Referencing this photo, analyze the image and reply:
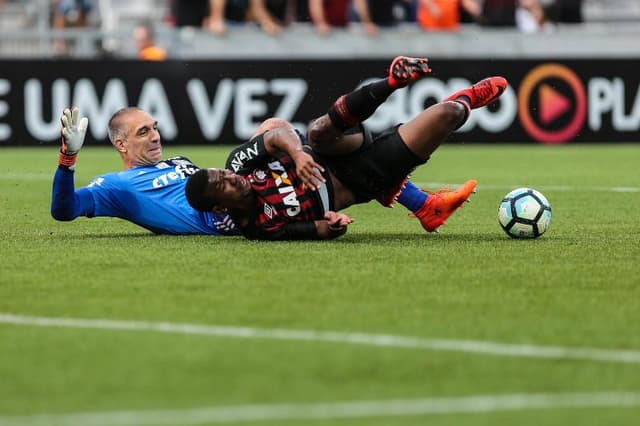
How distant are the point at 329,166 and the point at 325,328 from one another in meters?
3.13

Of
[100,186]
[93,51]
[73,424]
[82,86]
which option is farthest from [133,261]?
[93,51]

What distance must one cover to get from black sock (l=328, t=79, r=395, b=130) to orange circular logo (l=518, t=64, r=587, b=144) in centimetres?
1313

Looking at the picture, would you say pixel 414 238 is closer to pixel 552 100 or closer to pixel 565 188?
pixel 565 188

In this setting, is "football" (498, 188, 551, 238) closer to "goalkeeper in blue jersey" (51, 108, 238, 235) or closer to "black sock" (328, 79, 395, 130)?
"black sock" (328, 79, 395, 130)

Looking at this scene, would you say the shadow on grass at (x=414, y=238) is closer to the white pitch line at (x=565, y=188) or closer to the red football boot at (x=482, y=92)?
the red football boot at (x=482, y=92)

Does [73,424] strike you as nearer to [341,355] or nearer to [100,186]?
[341,355]

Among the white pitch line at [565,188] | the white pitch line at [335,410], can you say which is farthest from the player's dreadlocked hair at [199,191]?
the white pitch line at [565,188]

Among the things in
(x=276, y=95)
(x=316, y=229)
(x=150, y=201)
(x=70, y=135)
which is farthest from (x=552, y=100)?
(x=70, y=135)

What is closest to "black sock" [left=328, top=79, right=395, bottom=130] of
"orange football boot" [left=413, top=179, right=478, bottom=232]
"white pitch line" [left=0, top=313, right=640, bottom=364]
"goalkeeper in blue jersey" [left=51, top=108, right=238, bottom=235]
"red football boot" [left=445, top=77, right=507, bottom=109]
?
"red football boot" [left=445, top=77, right=507, bottom=109]

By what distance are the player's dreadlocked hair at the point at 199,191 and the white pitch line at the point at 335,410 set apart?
12.7ft

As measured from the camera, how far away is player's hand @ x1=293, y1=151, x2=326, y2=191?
27.4 feet

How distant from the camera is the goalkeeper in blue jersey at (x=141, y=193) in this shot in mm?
9445

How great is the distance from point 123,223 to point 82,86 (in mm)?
10139

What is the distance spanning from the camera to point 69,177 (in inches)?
360
